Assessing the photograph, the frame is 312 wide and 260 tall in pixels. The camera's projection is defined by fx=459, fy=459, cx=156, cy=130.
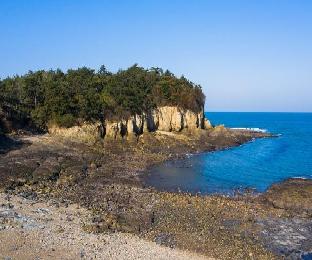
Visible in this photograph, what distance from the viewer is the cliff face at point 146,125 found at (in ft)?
207

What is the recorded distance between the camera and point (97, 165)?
169ft

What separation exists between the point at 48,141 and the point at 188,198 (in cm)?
2489

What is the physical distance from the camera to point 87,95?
67.1 metres

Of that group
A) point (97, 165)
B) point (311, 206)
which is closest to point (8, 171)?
point (97, 165)

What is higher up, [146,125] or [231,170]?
[146,125]

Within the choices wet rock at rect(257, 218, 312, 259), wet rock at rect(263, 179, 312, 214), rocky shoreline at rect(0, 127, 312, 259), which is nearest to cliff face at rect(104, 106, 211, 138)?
rocky shoreline at rect(0, 127, 312, 259)

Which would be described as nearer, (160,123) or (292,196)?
(292,196)

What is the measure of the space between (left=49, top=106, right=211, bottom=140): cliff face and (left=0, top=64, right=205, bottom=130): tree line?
1.07 metres

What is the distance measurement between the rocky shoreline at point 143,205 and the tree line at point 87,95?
6.95m

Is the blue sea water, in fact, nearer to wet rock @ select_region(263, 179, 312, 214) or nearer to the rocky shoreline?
the rocky shoreline

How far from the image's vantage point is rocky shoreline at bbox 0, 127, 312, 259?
93.0ft

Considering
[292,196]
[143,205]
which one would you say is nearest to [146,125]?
[292,196]

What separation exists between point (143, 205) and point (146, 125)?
4033cm

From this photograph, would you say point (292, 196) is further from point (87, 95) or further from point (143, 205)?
point (87, 95)
